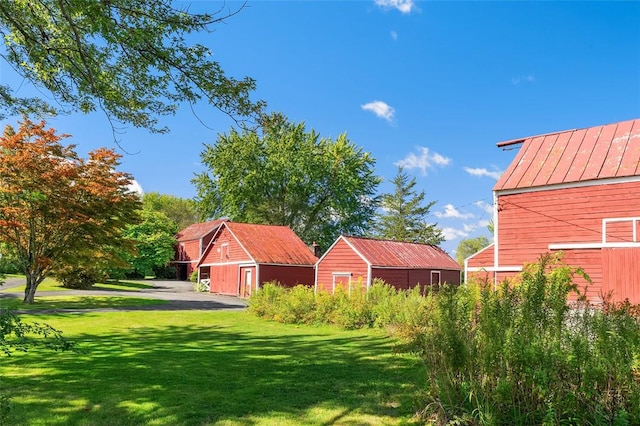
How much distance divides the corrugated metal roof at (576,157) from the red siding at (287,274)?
1828 centimetres

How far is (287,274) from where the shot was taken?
33750mm

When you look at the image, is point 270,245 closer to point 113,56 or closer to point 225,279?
point 225,279

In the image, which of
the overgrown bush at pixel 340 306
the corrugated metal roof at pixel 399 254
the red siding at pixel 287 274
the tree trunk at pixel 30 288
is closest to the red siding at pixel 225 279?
the red siding at pixel 287 274

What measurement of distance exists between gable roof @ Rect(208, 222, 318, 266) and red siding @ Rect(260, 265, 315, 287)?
0.40 meters

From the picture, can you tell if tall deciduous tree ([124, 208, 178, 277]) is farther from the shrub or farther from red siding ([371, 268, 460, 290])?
red siding ([371, 268, 460, 290])

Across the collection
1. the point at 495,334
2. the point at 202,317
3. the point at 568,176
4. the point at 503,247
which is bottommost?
the point at 202,317

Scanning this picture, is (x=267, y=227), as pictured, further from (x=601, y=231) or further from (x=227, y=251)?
(x=601, y=231)

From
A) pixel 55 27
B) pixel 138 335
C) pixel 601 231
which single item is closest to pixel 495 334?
pixel 55 27

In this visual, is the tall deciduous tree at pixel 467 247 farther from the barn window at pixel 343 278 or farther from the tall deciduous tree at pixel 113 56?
the tall deciduous tree at pixel 113 56

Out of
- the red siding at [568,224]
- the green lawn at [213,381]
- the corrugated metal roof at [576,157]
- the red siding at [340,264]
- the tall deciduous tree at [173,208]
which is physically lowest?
the green lawn at [213,381]

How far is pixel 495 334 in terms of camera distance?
15.6ft

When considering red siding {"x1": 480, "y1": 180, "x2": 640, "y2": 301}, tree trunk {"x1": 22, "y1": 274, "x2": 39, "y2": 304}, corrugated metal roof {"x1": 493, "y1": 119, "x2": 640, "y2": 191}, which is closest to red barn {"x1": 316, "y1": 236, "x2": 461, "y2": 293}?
red siding {"x1": 480, "y1": 180, "x2": 640, "y2": 301}

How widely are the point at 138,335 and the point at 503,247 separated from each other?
46.5ft

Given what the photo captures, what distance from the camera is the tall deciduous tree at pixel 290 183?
48531 millimetres
